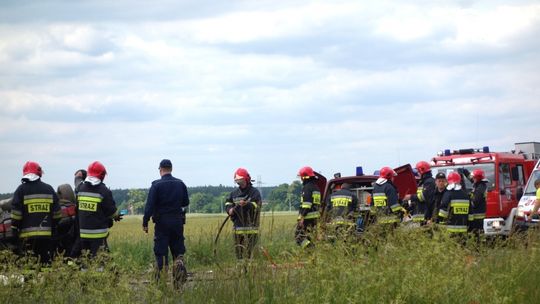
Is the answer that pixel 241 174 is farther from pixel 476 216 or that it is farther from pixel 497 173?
pixel 497 173

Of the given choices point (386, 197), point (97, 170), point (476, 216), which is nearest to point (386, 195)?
point (386, 197)

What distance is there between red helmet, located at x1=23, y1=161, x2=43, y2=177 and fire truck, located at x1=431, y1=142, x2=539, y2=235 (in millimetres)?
11479

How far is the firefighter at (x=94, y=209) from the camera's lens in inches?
428

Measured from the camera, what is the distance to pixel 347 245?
830 centimetres

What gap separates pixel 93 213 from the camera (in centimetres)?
1091

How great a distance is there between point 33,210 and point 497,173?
12.6m

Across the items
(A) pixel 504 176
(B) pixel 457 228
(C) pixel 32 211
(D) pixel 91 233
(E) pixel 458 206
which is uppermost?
(A) pixel 504 176

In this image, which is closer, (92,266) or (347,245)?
(92,266)

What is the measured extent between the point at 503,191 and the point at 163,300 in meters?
15.0

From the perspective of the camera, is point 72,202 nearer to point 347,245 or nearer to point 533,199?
point 347,245

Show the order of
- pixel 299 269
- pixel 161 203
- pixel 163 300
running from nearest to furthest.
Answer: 1. pixel 163 300
2. pixel 299 269
3. pixel 161 203

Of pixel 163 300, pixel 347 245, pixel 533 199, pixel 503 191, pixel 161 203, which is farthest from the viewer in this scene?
pixel 503 191

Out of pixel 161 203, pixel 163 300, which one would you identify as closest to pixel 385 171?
pixel 161 203

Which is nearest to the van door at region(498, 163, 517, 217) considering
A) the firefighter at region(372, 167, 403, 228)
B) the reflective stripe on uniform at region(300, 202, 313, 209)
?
the firefighter at region(372, 167, 403, 228)
